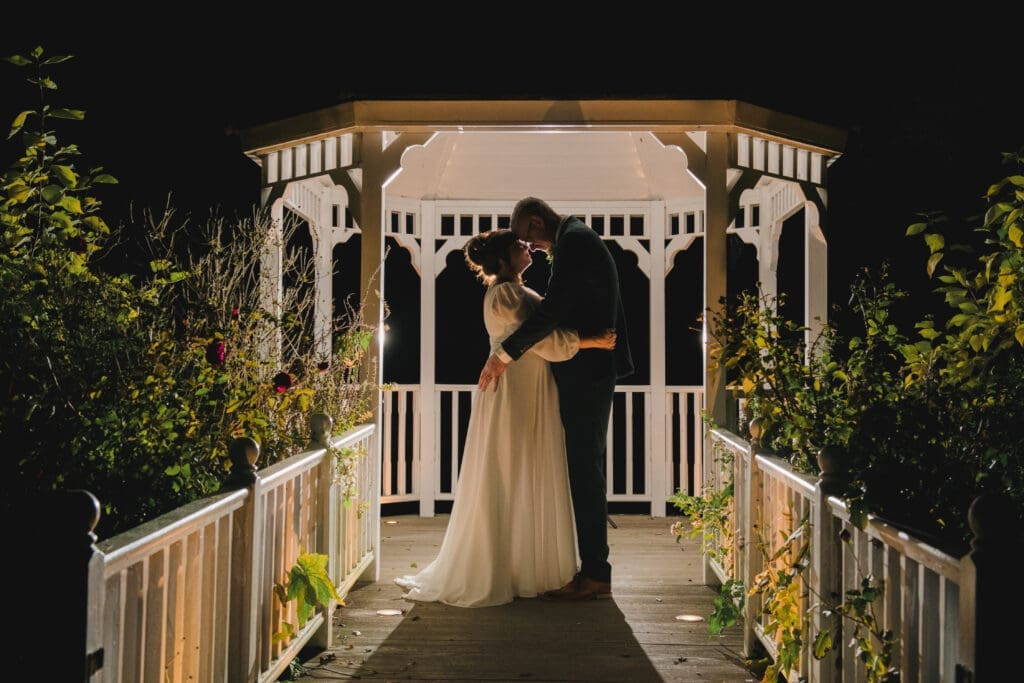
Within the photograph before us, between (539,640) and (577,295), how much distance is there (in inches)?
65.2

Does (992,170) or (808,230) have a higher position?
(992,170)

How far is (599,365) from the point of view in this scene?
4945mm

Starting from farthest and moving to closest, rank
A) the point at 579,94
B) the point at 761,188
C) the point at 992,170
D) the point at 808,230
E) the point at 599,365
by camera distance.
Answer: the point at 992,170 → the point at 761,188 → the point at 808,230 → the point at 579,94 → the point at 599,365

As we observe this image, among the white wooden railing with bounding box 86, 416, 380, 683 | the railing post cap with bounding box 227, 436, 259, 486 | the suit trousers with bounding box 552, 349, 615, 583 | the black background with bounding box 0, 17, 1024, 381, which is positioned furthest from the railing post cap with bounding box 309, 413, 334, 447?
the black background with bounding box 0, 17, 1024, 381

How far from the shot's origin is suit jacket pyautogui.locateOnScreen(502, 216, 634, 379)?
4770 millimetres

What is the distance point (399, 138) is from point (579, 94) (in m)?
1.11

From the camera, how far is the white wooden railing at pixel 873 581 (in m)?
1.80

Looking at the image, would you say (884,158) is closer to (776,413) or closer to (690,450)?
(690,450)

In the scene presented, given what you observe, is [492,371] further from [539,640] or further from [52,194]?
[52,194]

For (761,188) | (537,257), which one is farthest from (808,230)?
(537,257)

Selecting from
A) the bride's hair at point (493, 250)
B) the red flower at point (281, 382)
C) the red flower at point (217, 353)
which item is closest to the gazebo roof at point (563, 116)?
the bride's hair at point (493, 250)

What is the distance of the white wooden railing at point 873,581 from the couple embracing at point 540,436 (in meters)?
0.84

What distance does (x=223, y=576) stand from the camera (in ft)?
9.52

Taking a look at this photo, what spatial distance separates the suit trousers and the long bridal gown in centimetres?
8
